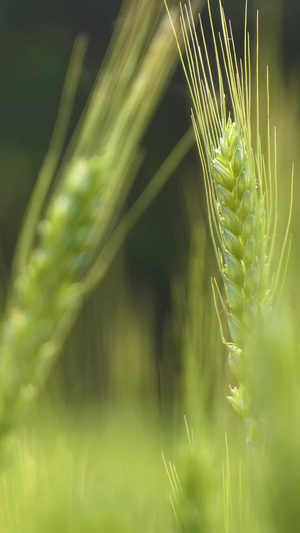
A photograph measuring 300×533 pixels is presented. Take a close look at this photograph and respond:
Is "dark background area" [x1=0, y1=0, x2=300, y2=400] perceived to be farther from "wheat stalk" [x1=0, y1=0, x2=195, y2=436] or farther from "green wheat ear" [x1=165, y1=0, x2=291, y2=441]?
"green wheat ear" [x1=165, y1=0, x2=291, y2=441]

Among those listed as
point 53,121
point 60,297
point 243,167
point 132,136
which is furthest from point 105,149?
point 53,121

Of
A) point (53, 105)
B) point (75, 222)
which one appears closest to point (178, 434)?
point (75, 222)

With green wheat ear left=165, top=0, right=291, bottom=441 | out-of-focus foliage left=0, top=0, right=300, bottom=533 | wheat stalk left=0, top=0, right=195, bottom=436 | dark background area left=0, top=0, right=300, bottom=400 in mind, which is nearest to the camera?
out-of-focus foliage left=0, top=0, right=300, bottom=533

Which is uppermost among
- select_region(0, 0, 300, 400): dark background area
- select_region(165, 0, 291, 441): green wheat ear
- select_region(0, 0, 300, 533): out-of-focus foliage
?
select_region(0, 0, 300, 400): dark background area

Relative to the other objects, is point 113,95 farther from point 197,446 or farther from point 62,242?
point 197,446

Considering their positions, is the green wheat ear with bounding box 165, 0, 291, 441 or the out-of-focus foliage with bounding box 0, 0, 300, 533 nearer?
the out-of-focus foliage with bounding box 0, 0, 300, 533

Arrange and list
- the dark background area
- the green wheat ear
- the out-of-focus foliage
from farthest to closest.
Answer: the dark background area
the green wheat ear
the out-of-focus foliage

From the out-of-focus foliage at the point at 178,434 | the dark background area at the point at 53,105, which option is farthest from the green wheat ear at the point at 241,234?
the dark background area at the point at 53,105

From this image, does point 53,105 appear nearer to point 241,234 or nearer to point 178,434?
point 178,434

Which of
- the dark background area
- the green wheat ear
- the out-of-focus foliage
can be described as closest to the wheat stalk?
the out-of-focus foliage
